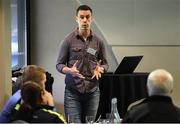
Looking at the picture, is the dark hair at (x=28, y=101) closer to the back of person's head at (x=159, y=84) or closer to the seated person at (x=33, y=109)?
the seated person at (x=33, y=109)

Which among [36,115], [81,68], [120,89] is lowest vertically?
[120,89]

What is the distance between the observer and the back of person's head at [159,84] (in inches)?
94.0

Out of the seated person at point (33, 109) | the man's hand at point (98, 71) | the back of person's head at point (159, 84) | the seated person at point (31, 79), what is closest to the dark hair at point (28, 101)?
the seated person at point (33, 109)

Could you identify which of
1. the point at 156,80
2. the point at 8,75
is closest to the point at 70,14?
the point at 8,75

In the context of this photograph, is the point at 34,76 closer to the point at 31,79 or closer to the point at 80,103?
the point at 31,79

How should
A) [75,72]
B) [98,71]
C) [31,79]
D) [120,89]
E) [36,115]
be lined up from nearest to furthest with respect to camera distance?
[36,115]
[31,79]
[75,72]
[98,71]
[120,89]

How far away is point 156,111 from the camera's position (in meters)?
2.31

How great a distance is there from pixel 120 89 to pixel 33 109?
2.90m

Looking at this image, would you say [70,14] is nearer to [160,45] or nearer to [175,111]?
[160,45]

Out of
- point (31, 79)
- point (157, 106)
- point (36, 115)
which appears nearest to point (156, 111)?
point (157, 106)

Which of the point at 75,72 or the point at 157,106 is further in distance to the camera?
the point at 75,72

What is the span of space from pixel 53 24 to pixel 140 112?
4375 mm

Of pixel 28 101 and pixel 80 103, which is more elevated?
pixel 28 101

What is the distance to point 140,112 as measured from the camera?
2352mm
